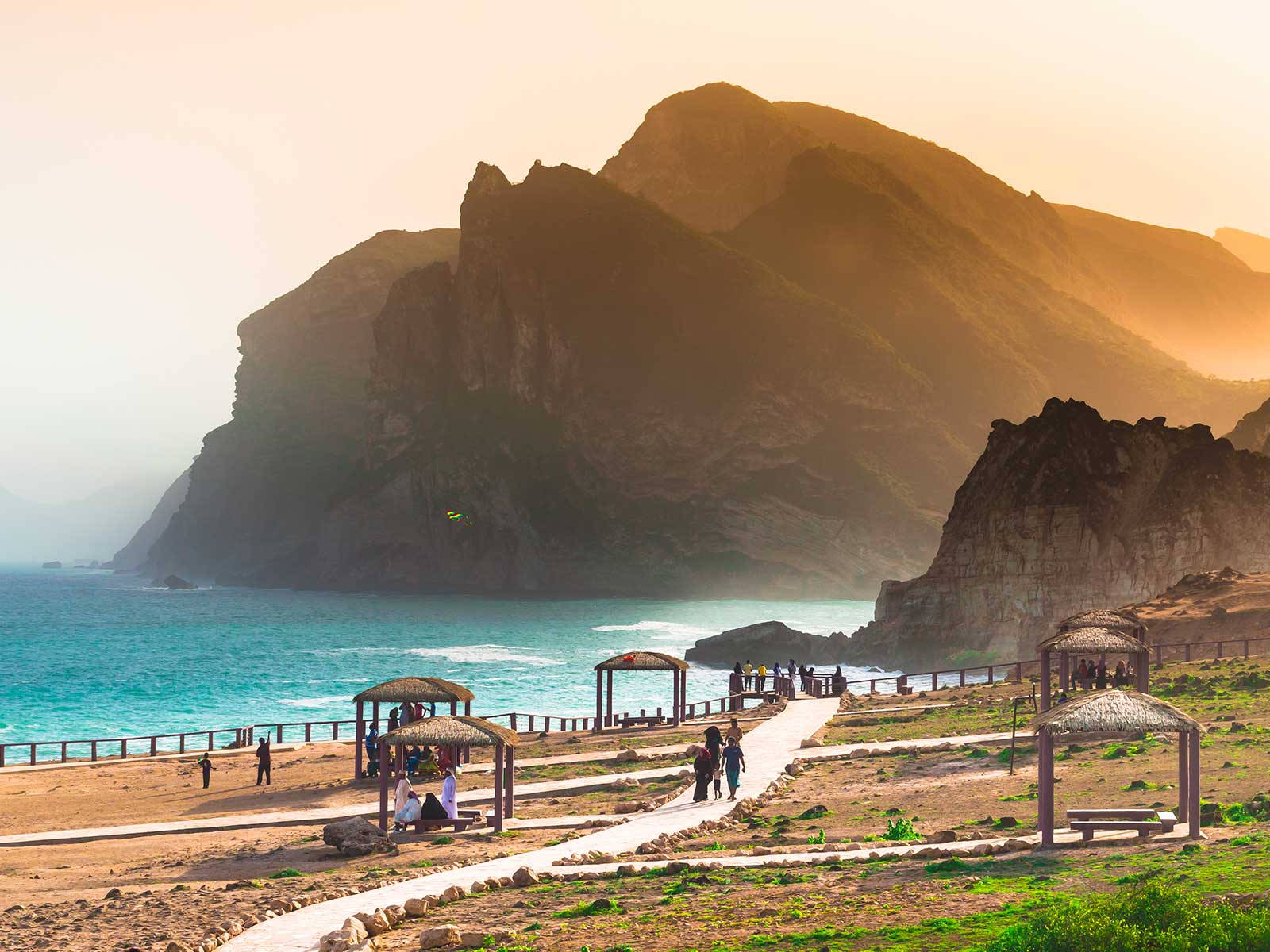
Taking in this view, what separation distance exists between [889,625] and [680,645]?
31537mm

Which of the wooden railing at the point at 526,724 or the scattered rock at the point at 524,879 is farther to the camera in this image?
the wooden railing at the point at 526,724

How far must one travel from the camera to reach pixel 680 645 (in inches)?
5059

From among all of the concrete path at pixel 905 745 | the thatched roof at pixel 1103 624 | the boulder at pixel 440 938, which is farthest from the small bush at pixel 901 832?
the thatched roof at pixel 1103 624

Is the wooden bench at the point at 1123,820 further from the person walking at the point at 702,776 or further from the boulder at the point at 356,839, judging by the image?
the boulder at the point at 356,839

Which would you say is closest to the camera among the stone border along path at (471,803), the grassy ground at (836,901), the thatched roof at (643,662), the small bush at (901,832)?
the grassy ground at (836,901)

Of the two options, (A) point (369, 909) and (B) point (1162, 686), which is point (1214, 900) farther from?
(B) point (1162, 686)

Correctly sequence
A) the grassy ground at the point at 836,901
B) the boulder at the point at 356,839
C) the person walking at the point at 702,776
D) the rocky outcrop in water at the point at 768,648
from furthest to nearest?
the rocky outcrop in water at the point at 768,648 < the person walking at the point at 702,776 < the boulder at the point at 356,839 < the grassy ground at the point at 836,901

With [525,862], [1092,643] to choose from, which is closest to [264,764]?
[525,862]

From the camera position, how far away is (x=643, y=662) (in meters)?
52.1

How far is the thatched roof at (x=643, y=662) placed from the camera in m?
51.4

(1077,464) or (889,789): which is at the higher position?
(1077,464)

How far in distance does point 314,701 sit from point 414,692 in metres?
49.0

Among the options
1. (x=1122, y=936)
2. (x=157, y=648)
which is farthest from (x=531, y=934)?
(x=157, y=648)

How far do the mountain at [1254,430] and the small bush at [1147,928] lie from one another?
332ft
